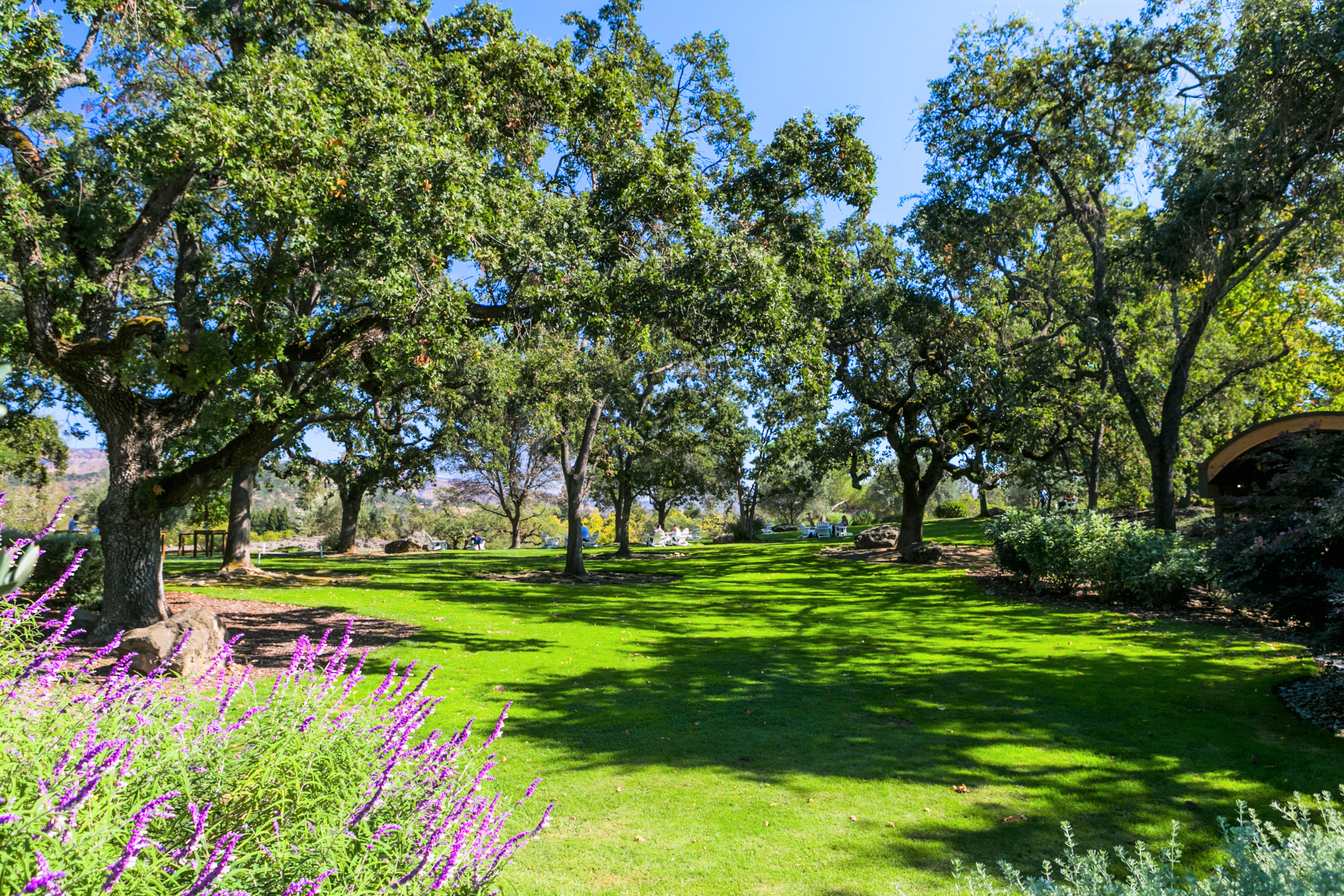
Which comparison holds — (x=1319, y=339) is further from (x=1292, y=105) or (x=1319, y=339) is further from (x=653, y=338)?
(x=653, y=338)

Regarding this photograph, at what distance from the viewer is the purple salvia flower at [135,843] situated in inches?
61.1

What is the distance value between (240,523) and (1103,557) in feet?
71.7

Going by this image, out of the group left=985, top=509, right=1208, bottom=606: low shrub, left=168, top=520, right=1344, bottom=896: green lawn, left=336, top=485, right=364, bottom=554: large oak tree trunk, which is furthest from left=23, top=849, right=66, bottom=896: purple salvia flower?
left=336, top=485, right=364, bottom=554: large oak tree trunk

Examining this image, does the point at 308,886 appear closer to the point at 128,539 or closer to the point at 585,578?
the point at 128,539

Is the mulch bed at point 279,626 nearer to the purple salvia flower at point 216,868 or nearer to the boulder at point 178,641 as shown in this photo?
the boulder at point 178,641

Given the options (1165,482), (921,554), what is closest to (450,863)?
(1165,482)

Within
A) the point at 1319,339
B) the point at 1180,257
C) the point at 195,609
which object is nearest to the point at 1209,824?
the point at 195,609

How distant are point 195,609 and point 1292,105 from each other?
62.8ft

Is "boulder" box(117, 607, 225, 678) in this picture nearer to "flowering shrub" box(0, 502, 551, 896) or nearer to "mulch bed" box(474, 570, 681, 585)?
"flowering shrub" box(0, 502, 551, 896)

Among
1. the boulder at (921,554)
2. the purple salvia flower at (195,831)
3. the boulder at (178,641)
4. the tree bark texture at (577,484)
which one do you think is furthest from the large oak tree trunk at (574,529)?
the purple salvia flower at (195,831)

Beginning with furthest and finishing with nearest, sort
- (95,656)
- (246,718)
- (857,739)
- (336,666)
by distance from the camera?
1. (857,739)
2. (336,666)
3. (95,656)
4. (246,718)

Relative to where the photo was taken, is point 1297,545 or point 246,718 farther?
point 1297,545

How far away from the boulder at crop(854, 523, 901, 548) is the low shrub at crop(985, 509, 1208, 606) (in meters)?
12.9

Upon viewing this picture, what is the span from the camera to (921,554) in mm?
24672
